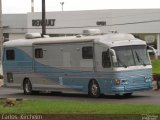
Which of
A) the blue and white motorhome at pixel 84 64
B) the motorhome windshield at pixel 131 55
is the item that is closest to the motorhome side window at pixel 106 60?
the blue and white motorhome at pixel 84 64

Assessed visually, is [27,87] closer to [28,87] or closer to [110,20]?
[28,87]

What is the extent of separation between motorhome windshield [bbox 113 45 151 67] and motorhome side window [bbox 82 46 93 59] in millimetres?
1362

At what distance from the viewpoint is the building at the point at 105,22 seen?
221ft

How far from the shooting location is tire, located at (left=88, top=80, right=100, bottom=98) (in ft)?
82.0

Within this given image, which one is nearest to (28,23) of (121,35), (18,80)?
(18,80)

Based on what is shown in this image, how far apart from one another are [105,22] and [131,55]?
4486cm

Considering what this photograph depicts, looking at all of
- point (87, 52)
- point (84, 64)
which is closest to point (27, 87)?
point (84, 64)

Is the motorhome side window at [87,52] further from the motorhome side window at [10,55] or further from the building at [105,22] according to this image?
the building at [105,22]

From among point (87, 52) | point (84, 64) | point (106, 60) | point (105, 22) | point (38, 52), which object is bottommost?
point (84, 64)

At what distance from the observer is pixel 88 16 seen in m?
70.7

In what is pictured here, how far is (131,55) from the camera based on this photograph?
24.5 metres

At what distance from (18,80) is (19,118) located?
1437 cm

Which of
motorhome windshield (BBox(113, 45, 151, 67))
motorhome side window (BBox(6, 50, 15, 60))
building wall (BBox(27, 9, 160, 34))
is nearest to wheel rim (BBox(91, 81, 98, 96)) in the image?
motorhome windshield (BBox(113, 45, 151, 67))

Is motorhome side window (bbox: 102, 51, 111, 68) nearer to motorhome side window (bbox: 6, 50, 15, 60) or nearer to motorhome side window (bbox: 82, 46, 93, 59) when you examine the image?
motorhome side window (bbox: 82, 46, 93, 59)
